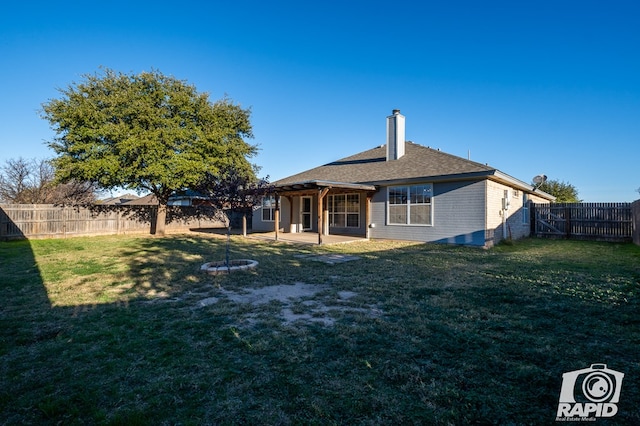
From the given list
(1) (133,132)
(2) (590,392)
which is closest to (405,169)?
(2) (590,392)

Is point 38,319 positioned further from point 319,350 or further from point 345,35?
point 345,35

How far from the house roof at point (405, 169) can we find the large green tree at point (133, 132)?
4965 millimetres

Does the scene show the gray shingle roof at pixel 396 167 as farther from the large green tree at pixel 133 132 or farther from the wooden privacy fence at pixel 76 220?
the wooden privacy fence at pixel 76 220

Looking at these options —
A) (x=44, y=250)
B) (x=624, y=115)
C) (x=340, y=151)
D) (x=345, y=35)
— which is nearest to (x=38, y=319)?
(x=44, y=250)

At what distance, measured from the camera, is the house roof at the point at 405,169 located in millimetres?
11346

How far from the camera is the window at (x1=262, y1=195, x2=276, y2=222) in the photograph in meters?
18.9

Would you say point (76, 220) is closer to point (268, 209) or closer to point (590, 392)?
point (268, 209)

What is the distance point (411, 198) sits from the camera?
12789 millimetres

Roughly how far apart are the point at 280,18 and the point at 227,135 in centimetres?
676

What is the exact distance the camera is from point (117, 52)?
13.7 m

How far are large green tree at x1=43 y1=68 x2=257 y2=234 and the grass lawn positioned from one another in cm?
882

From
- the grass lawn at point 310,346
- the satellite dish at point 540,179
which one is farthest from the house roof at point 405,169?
the grass lawn at point 310,346

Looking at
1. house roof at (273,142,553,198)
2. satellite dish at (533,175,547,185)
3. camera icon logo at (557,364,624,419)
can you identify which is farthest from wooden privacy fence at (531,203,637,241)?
camera icon logo at (557,364,624,419)

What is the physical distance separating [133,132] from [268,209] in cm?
825
